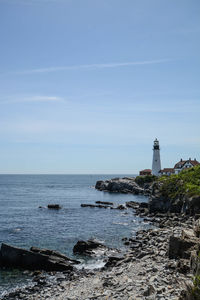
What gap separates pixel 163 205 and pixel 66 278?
40.8 m

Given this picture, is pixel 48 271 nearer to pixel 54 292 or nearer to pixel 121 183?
pixel 54 292

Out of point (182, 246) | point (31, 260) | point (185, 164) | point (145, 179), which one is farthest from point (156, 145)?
point (182, 246)

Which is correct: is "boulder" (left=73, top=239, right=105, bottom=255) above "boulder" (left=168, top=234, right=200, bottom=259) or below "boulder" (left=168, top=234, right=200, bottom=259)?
below

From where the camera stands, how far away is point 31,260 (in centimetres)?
2733

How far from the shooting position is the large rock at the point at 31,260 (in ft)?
87.6

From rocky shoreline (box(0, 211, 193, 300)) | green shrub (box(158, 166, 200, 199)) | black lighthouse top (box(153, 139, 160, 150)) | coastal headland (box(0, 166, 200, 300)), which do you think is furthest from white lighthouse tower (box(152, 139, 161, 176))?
rocky shoreline (box(0, 211, 193, 300))

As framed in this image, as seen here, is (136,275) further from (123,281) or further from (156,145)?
(156,145)

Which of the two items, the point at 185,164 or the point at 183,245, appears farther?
the point at 185,164

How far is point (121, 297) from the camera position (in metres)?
17.0

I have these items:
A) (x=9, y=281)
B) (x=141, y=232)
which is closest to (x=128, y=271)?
(x=9, y=281)

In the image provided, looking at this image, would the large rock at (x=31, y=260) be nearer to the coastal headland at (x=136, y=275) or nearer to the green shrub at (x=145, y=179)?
the coastal headland at (x=136, y=275)

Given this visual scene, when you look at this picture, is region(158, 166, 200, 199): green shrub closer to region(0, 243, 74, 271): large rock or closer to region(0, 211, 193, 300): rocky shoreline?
region(0, 211, 193, 300): rocky shoreline

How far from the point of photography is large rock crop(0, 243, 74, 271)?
2669 cm

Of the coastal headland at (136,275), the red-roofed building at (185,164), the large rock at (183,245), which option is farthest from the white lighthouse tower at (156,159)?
the large rock at (183,245)
